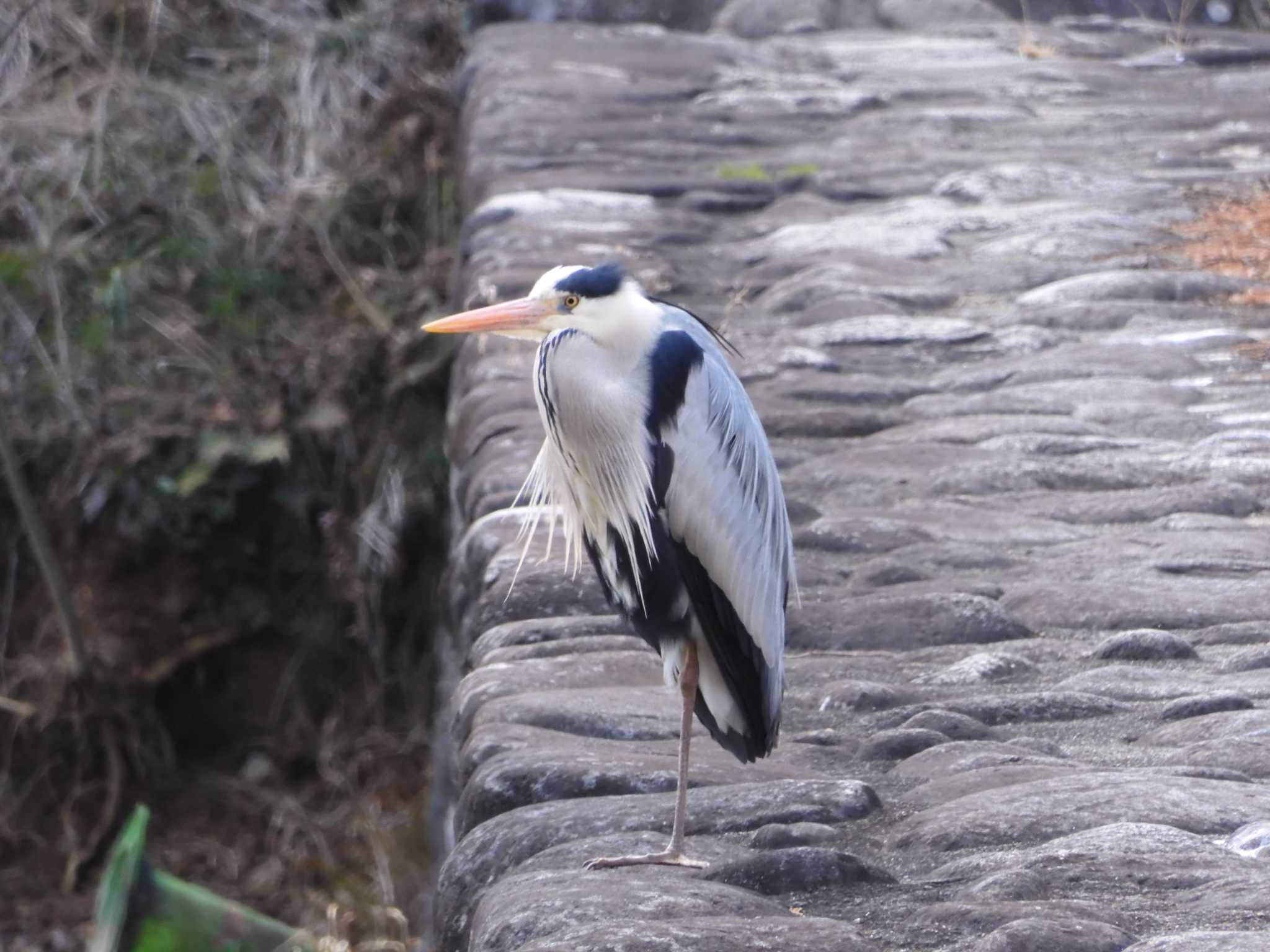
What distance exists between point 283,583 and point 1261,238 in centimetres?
330

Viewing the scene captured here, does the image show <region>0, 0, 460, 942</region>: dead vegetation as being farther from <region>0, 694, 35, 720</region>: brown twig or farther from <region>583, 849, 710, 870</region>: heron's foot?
<region>583, 849, 710, 870</region>: heron's foot

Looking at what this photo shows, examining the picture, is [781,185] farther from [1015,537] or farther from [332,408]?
[1015,537]

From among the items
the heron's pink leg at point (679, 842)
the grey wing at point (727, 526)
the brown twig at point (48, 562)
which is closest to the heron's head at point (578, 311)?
the grey wing at point (727, 526)

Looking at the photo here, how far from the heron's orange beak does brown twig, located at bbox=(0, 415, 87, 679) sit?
9.46ft

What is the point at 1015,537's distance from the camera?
2.93 meters

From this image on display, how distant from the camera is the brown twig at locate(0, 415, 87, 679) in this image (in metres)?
4.79

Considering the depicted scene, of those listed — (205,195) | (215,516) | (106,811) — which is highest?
(205,195)

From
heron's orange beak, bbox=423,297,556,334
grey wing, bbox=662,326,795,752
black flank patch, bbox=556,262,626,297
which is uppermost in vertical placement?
black flank patch, bbox=556,262,626,297

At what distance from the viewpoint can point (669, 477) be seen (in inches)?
90.2

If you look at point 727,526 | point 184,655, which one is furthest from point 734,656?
point 184,655

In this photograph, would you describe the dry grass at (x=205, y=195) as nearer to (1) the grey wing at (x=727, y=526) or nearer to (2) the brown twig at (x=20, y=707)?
(2) the brown twig at (x=20, y=707)

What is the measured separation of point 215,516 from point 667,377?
11.2ft

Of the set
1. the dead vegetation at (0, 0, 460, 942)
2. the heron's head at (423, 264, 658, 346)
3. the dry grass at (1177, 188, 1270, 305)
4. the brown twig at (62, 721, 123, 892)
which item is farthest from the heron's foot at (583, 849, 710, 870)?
the brown twig at (62, 721, 123, 892)

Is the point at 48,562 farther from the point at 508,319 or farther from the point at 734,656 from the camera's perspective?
the point at 734,656
